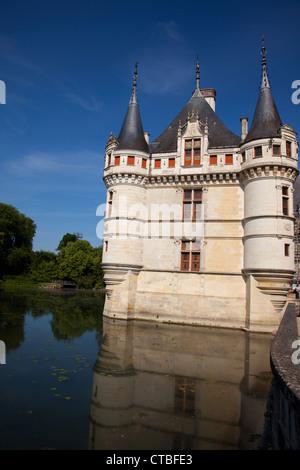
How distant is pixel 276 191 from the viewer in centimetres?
1490

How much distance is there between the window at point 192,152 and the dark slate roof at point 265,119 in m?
2.66

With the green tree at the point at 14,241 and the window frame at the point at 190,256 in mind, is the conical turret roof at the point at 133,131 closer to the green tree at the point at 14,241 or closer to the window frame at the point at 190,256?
the window frame at the point at 190,256

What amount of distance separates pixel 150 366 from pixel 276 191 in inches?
414

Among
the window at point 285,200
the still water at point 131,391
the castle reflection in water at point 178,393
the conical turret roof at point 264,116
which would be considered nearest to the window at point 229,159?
the conical turret roof at point 264,116

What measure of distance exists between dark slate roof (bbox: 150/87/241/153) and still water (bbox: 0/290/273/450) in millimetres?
10717

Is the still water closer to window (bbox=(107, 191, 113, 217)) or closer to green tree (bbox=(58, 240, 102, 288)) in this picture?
window (bbox=(107, 191, 113, 217))

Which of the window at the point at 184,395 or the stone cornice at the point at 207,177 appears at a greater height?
the stone cornice at the point at 207,177

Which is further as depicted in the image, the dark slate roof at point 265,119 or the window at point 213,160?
the window at point 213,160

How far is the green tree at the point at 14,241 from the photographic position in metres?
45.2

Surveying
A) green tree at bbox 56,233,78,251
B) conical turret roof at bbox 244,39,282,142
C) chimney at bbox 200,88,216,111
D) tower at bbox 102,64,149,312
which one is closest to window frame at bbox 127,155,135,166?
tower at bbox 102,64,149,312

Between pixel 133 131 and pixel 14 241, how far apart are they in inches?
1528

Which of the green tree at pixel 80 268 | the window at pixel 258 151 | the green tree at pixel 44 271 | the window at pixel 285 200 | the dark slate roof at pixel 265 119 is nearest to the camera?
the window at pixel 285 200
